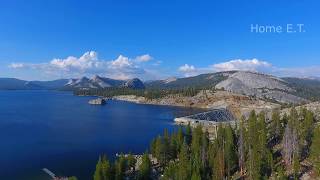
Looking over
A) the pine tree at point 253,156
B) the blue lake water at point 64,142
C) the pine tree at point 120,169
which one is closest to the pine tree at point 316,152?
the pine tree at point 253,156

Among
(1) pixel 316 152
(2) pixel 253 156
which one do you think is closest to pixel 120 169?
(2) pixel 253 156

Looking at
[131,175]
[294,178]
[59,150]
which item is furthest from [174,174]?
[59,150]

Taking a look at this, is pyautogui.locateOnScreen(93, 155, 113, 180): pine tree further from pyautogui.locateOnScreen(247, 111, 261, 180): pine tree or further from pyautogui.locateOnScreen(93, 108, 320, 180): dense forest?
pyautogui.locateOnScreen(247, 111, 261, 180): pine tree

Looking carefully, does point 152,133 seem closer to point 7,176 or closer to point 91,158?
point 91,158

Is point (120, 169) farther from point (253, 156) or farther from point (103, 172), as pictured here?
point (253, 156)

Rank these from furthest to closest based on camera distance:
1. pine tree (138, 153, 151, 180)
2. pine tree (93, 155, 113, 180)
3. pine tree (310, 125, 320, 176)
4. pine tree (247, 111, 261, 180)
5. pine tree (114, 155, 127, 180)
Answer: pine tree (138, 153, 151, 180), pine tree (114, 155, 127, 180), pine tree (310, 125, 320, 176), pine tree (93, 155, 113, 180), pine tree (247, 111, 261, 180)

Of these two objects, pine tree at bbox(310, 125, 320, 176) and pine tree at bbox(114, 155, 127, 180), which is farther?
pine tree at bbox(114, 155, 127, 180)

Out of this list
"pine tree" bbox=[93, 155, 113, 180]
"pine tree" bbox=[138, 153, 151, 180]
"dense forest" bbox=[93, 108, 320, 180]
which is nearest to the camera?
"pine tree" bbox=[93, 155, 113, 180]

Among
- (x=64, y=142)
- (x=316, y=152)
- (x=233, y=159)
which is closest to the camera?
(x=316, y=152)

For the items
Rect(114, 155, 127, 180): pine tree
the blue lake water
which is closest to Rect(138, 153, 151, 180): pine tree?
Rect(114, 155, 127, 180): pine tree
